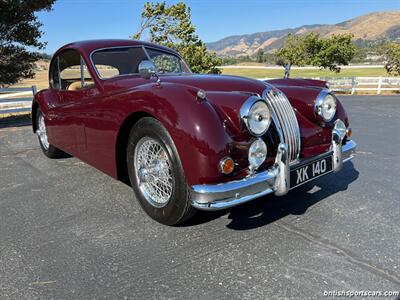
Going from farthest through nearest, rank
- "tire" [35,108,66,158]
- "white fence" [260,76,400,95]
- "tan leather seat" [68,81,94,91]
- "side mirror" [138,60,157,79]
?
"white fence" [260,76,400,95] < "tire" [35,108,66,158] < "tan leather seat" [68,81,94,91] < "side mirror" [138,60,157,79]

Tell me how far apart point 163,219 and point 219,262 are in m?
0.71

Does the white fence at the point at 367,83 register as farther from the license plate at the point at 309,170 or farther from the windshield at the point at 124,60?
the license plate at the point at 309,170

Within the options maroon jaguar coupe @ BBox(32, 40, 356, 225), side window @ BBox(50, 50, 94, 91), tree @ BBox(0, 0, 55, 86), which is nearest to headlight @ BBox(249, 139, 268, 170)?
maroon jaguar coupe @ BBox(32, 40, 356, 225)

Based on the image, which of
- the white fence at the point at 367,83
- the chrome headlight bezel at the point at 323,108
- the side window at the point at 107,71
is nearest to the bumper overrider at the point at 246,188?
the chrome headlight bezel at the point at 323,108

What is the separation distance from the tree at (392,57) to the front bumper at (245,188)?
74.2 ft

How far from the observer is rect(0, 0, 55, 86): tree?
9945 millimetres

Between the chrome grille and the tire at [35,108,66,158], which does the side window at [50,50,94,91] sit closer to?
the tire at [35,108,66,158]

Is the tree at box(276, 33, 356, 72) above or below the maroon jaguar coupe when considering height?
above

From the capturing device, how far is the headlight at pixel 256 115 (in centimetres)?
273

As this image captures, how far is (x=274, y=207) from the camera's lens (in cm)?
344

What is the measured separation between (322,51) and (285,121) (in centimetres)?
2221

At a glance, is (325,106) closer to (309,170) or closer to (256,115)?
(309,170)

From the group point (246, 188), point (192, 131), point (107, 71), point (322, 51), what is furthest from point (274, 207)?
point (322, 51)

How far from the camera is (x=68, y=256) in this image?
2.62 metres
